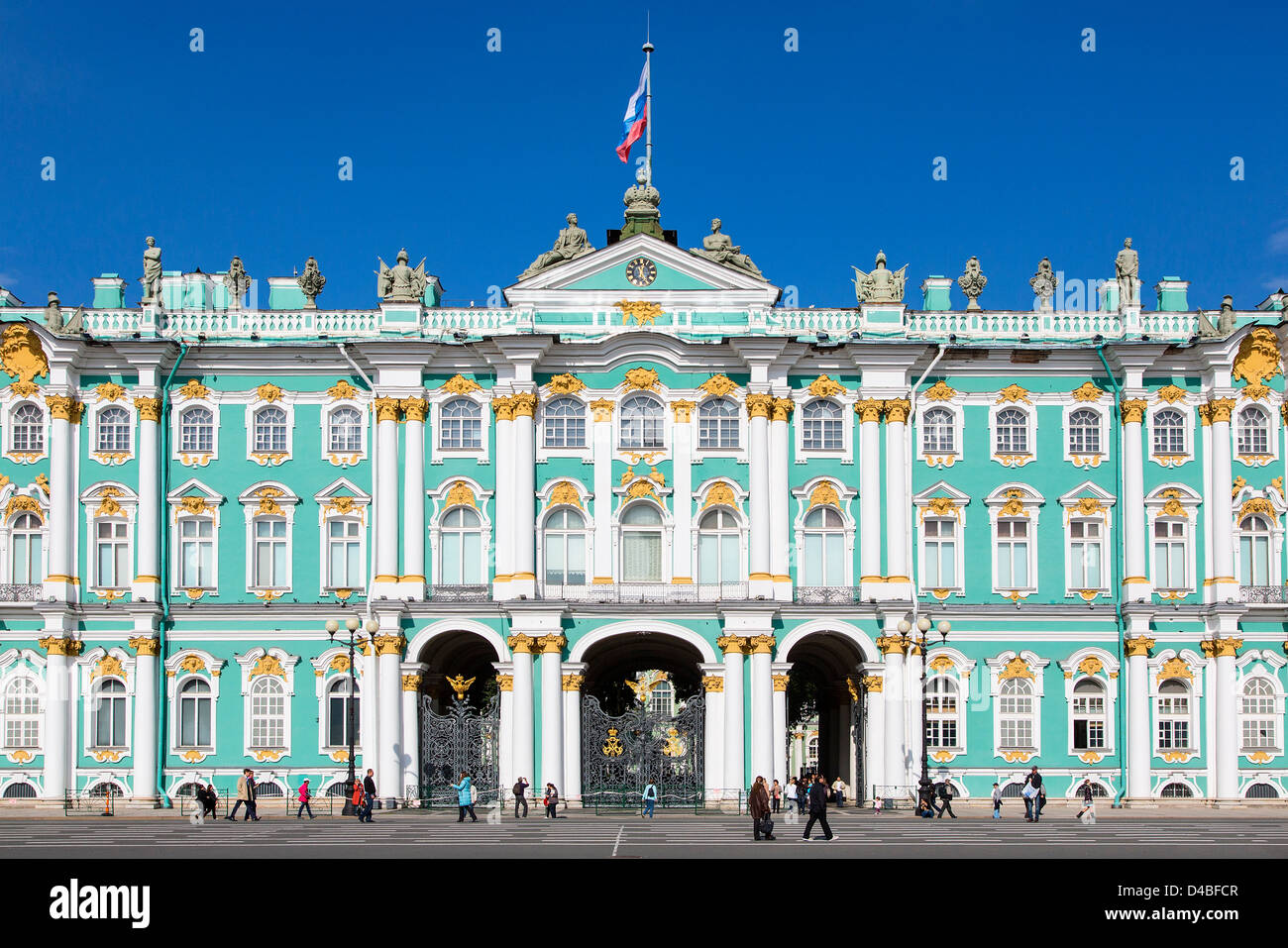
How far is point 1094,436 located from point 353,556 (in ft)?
86.4

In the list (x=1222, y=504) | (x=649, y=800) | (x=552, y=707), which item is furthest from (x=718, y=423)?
(x=1222, y=504)

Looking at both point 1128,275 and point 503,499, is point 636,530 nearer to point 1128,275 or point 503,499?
point 503,499

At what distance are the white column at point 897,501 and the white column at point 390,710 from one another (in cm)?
1676

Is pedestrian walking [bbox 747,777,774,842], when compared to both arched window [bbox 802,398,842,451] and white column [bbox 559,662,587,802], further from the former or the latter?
arched window [bbox 802,398,842,451]

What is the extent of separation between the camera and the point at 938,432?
59562 millimetres

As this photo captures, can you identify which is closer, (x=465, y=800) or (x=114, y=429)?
(x=465, y=800)

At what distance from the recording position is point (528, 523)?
57406 mm

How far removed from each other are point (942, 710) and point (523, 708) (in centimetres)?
1436

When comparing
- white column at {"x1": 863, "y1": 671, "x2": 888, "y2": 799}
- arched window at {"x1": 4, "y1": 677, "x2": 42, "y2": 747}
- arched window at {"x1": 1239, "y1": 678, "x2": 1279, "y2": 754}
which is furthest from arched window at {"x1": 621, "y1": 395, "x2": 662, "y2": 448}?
arched window at {"x1": 1239, "y1": 678, "x2": 1279, "y2": 754}

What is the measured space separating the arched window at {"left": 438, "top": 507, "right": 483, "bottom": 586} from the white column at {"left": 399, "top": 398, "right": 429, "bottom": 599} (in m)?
0.86

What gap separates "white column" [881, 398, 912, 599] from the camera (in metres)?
57.8

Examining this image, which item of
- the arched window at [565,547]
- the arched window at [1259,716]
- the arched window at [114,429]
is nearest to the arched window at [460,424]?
the arched window at [565,547]

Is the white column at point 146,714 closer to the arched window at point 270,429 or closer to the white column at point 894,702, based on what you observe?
the arched window at point 270,429
